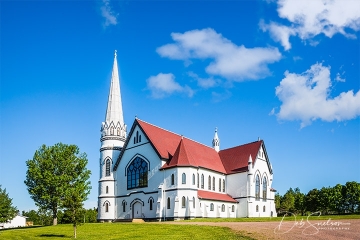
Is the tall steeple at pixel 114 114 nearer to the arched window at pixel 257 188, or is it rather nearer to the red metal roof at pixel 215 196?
the red metal roof at pixel 215 196

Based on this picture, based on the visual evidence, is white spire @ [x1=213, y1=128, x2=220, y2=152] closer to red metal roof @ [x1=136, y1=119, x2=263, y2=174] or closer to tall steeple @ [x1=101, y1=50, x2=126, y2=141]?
red metal roof @ [x1=136, y1=119, x2=263, y2=174]

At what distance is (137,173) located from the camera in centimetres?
5534

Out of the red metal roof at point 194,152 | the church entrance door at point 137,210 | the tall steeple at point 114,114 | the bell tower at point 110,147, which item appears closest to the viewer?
the red metal roof at point 194,152

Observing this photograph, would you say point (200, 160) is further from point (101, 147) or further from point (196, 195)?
point (101, 147)

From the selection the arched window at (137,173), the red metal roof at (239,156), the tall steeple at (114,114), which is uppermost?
the tall steeple at (114,114)

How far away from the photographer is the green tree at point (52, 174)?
47.8 meters

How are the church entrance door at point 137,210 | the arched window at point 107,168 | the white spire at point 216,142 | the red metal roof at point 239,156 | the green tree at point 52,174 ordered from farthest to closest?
the white spire at point 216,142 < the red metal roof at point 239,156 < the arched window at point 107,168 < the church entrance door at point 137,210 < the green tree at point 52,174

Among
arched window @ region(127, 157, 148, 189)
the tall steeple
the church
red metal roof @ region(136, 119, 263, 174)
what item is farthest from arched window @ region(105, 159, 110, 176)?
red metal roof @ region(136, 119, 263, 174)

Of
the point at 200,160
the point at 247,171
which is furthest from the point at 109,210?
the point at 247,171

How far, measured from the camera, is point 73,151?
51.5 m

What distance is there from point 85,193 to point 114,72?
72.9 feet

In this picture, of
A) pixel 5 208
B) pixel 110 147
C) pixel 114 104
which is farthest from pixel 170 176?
pixel 5 208

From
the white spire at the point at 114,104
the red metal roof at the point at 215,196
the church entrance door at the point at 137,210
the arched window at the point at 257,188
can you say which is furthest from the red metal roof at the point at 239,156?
the white spire at the point at 114,104

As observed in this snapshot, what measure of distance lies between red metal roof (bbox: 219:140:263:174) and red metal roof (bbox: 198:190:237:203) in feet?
15.1
